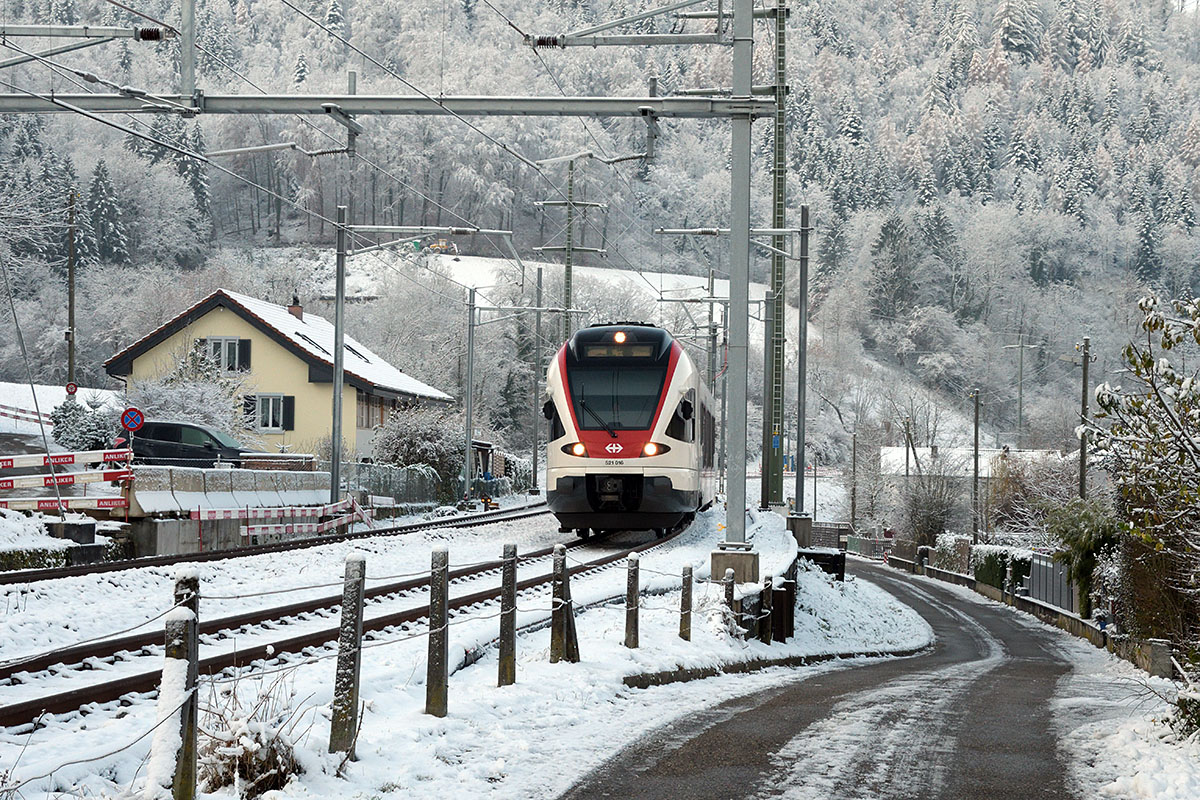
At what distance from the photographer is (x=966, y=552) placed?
57.2m

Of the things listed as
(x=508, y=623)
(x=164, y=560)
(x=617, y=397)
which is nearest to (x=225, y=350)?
(x=617, y=397)

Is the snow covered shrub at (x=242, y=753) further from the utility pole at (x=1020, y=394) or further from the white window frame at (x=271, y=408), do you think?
the utility pole at (x=1020, y=394)

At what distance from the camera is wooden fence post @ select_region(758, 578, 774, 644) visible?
739 inches

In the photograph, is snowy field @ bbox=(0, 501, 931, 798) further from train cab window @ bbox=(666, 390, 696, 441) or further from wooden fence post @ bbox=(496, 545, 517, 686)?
train cab window @ bbox=(666, 390, 696, 441)

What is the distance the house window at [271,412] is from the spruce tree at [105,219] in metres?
48.9

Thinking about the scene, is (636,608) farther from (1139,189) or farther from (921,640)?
(1139,189)

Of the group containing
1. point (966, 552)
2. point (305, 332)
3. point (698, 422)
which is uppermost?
point (305, 332)

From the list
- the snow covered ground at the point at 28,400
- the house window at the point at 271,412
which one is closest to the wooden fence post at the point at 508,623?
the snow covered ground at the point at 28,400

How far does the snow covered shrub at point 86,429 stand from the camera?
3947cm

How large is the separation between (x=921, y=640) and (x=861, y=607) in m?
2.14

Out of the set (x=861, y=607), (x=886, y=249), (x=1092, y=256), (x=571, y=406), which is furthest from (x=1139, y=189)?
(x=571, y=406)

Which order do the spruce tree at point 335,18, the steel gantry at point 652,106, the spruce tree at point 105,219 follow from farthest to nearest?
the spruce tree at point 335,18 → the spruce tree at point 105,219 → the steel gantry at point 652,106

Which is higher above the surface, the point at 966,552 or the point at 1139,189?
the point at 1139,189

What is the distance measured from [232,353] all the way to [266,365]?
60.1 inches
